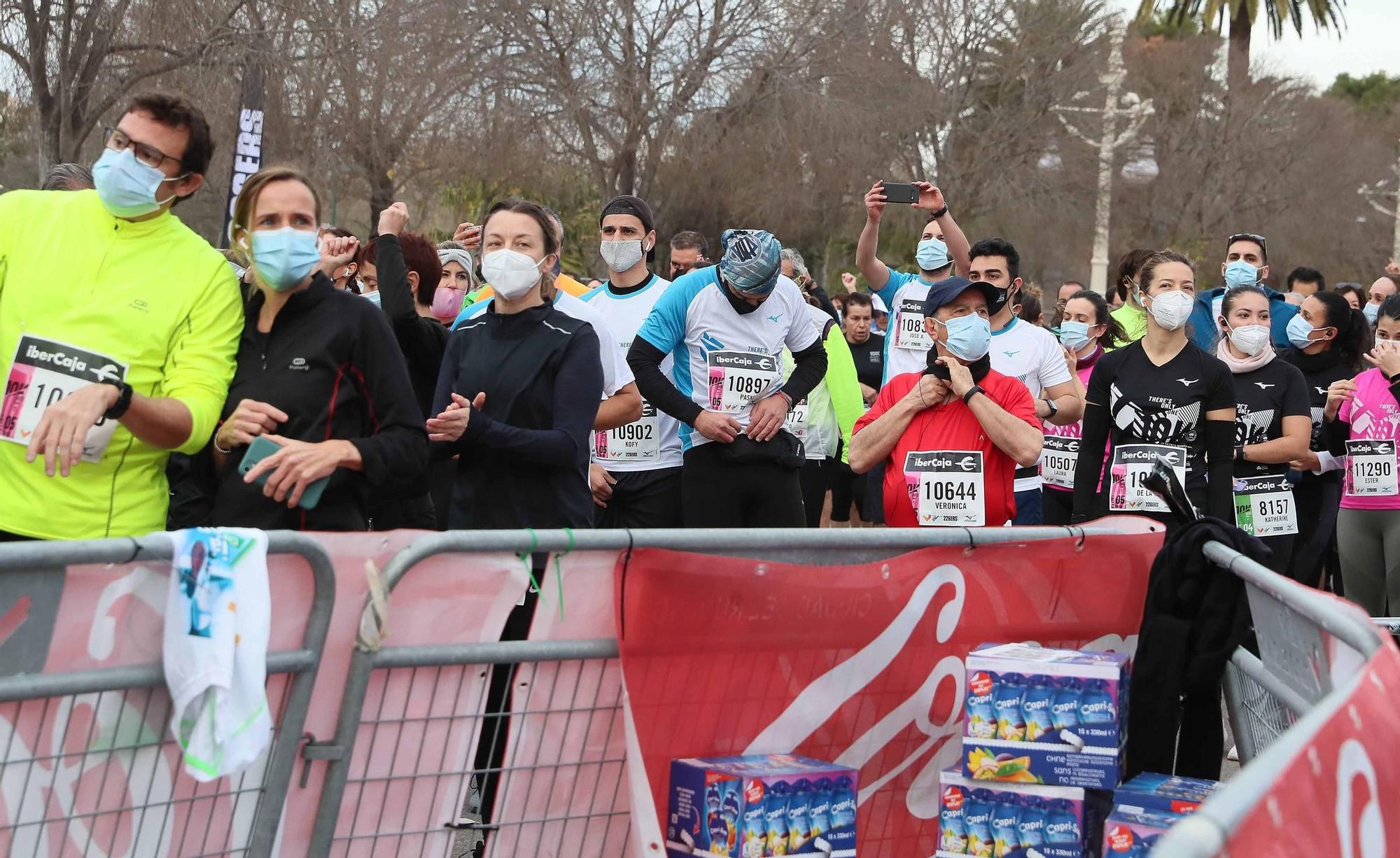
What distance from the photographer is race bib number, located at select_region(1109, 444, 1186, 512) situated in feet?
21.9

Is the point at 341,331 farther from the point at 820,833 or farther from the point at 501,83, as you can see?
the point at 501,83

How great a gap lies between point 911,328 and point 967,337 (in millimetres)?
3057

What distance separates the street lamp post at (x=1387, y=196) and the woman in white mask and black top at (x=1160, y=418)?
40.2 m

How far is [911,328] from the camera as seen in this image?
9.20 m

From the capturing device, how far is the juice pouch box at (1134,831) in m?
3.78

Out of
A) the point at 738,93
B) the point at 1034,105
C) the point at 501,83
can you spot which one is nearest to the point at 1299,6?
the point at 1034,105

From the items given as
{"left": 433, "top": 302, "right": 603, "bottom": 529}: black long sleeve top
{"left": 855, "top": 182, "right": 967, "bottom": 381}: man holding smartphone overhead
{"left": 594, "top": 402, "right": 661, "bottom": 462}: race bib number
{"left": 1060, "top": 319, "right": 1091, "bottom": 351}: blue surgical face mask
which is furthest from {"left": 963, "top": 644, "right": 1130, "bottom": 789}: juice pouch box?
{"left": 1060, "top": 319, "right": 1091, "bottom": 351}: blue surgical face mask

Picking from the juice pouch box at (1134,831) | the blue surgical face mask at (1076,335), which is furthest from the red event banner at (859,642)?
the blue surgical face mask at (1076,335)

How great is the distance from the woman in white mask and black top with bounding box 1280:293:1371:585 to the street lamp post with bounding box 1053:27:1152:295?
1131 inches

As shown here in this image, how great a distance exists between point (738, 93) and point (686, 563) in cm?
2864

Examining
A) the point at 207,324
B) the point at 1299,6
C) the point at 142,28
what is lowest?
the point at 207,324

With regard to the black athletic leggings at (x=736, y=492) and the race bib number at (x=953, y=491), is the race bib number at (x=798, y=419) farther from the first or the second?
the race bib number at (x=953, y=491)

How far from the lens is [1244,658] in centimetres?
415

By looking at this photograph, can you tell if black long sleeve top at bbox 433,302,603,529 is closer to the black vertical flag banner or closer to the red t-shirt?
the red t-shirt
